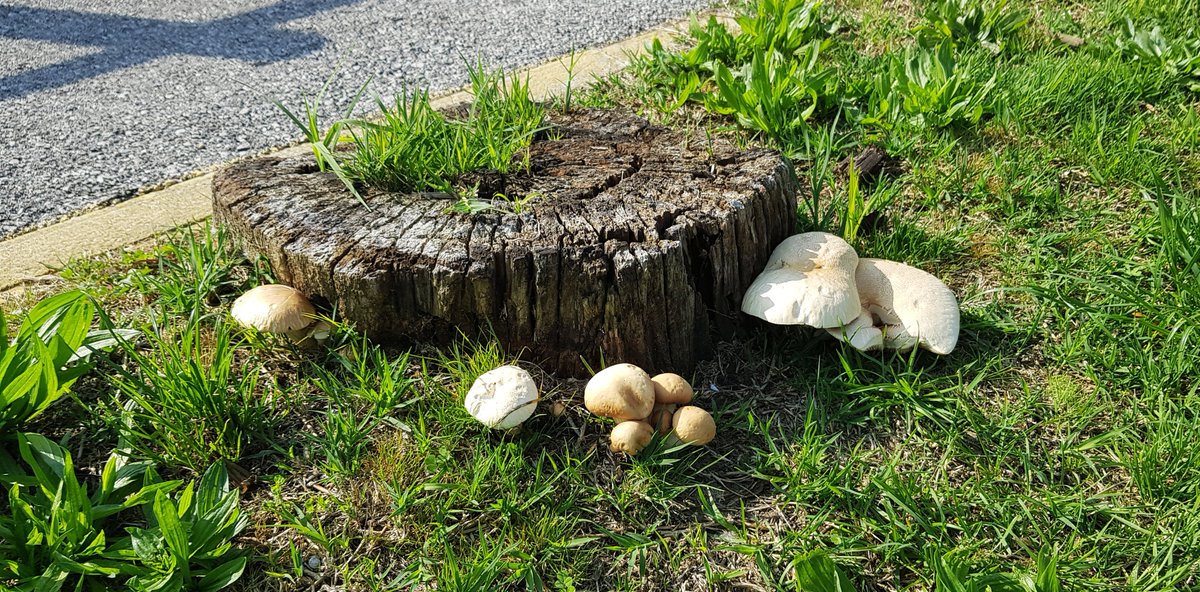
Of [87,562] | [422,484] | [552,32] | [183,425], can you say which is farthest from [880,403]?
[552,32]

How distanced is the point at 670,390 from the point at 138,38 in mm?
4603

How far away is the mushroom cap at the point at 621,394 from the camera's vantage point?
234 cm

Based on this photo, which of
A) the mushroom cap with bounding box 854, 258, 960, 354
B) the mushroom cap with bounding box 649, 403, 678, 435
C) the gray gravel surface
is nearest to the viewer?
the mushroom cap with bounding box 649, 403, 678, 435

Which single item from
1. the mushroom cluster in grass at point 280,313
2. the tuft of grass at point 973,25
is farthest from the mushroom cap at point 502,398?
the tuft of grass at point 973,25

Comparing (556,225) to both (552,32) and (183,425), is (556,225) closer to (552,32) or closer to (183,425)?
(183,425)

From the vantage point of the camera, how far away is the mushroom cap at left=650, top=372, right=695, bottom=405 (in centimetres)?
245

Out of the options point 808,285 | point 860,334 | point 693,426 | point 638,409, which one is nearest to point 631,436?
point 638,409

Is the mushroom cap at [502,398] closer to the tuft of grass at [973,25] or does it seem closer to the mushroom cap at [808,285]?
the mushroom cap at [808,285]

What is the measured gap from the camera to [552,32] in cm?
547

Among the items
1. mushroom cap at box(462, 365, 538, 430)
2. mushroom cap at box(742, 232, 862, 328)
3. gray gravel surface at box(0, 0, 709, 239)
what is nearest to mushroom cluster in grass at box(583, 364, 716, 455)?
mushroom cap at box(462, 365, 538, 430)

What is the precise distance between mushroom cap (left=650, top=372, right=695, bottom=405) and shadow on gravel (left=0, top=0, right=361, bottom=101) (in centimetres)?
374

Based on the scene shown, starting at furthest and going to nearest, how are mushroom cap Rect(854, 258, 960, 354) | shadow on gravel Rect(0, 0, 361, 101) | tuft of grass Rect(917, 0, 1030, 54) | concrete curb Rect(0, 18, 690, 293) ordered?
shadow on gravel Rect(0, 0, 361, 101) < tuft of grass Rect(917, 0, 1030, 54) < concrete curb Rect(0, 18, 690, 293) < mushroom cap Rect(854, 258, 960, 354)

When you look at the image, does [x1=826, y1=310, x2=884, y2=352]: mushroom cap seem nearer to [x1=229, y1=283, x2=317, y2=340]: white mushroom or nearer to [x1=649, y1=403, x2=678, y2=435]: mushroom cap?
[x1=649, y1=403, x2=678, y2=435]: mushroom cap

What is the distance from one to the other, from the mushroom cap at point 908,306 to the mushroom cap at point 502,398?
3.84 ft
